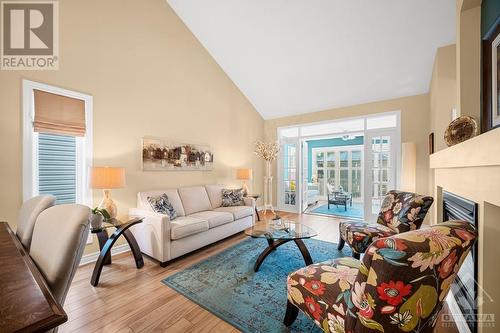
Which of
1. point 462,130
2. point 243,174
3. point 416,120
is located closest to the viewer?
point 462,130

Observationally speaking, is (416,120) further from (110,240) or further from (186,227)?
(110,240)

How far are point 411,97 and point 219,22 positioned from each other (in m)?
3.99

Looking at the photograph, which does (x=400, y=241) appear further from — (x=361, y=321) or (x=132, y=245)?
(x=132, y=245)

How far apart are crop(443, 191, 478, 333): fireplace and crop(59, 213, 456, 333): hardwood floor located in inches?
10.1

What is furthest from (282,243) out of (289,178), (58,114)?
(289,178)

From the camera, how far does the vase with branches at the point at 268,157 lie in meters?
5.14

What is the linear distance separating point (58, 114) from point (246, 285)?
2.95m

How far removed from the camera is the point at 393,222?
2553 mm

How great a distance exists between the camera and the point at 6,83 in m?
2.12

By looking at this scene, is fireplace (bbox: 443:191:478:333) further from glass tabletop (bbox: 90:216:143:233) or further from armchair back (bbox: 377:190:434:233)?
glass tabletop (bbox: 90:216:143:233)

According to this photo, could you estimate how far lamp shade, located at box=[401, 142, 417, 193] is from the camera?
12.5 ft

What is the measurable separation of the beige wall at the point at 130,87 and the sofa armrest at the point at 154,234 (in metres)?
0.52

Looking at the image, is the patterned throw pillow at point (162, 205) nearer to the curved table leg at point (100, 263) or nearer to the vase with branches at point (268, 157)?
the curved table leg at point (100, 263)

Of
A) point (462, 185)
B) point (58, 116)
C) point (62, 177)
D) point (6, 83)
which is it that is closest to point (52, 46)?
point (6, 83)
